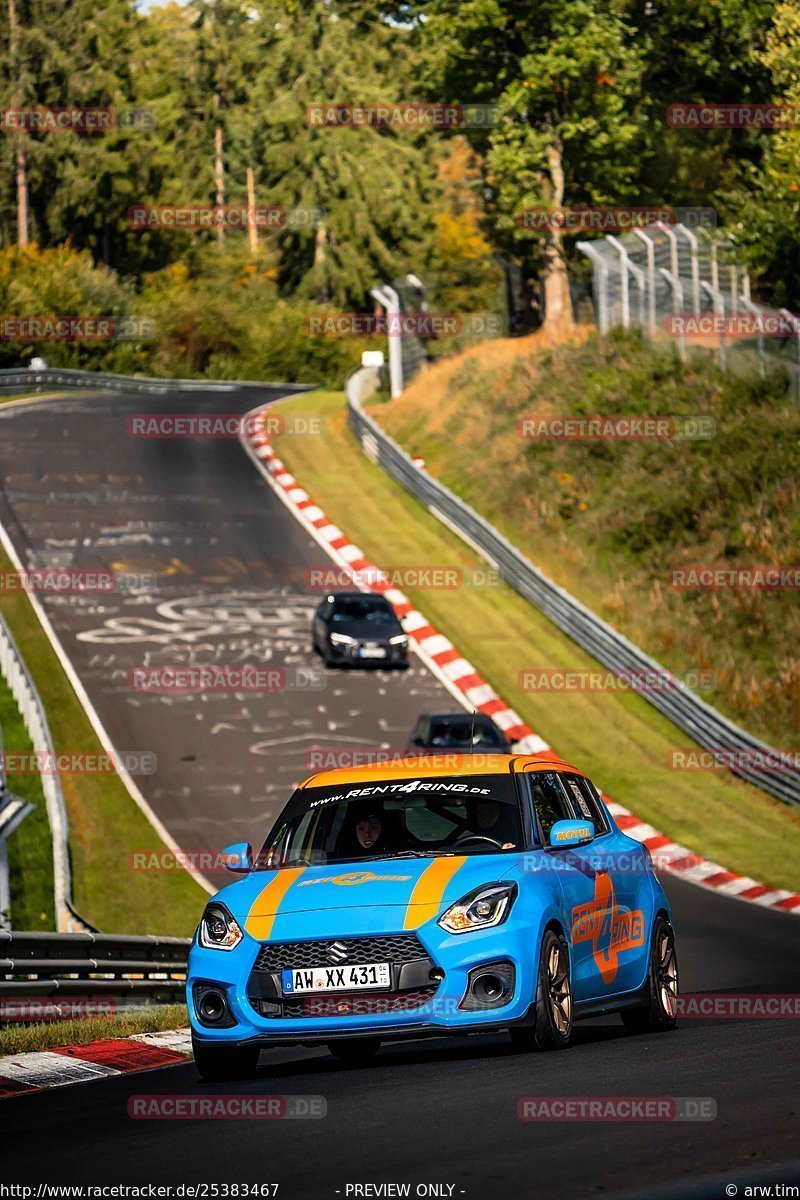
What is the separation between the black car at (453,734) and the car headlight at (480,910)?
15.6 meters

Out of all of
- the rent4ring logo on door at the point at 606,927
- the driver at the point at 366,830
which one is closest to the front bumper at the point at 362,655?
the rent4ring logo on door at the point at 606,927

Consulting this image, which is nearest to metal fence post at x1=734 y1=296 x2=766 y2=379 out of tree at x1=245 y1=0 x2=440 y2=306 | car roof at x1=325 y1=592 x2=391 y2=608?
car roof at x1=325 y1=592 x2=391 y2=608

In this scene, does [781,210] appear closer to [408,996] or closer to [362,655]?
[362,655]

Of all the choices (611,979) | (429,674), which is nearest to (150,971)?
(611,979)

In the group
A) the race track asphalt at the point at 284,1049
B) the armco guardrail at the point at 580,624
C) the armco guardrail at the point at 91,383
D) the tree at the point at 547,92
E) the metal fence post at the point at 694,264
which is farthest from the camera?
the armco guardrail at the point at 91,383

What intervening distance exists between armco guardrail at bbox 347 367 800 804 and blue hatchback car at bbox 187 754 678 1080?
17.4 meters

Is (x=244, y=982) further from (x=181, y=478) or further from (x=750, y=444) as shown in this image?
(x=181, y=478)

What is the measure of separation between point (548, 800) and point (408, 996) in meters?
1.75

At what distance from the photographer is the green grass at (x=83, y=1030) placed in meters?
11.1

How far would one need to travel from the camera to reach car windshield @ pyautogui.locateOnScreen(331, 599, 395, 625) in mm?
31969

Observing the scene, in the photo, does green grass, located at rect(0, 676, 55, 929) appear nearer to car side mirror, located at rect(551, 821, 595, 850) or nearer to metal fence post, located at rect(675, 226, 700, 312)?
car side mirror, located at rect(551, 821, 595, 850)

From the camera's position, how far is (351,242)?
93.1m

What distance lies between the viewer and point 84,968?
1391cm

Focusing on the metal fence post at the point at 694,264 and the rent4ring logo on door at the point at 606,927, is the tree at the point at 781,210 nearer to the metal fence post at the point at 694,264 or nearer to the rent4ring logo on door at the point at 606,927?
the metal fence post at the point at 694,264
